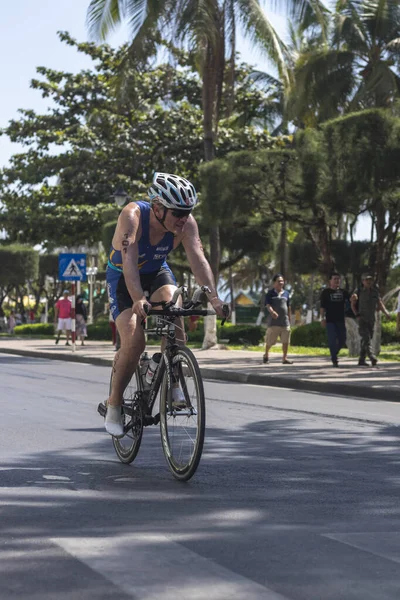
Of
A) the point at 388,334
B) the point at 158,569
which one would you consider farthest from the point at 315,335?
the point at 158,569

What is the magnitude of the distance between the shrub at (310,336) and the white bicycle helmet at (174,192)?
26.0 meters

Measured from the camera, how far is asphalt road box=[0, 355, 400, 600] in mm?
4410

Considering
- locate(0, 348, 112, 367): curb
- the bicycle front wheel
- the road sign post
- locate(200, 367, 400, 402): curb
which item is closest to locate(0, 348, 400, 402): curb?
locate(200, 367, 400, 402): curb

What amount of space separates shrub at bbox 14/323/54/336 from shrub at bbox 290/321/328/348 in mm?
18501

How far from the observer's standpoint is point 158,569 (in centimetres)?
459

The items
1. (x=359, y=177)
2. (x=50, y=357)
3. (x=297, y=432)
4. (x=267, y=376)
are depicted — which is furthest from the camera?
(x=50, y=357)

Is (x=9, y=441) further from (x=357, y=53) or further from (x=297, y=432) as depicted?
(x=357, y=53)

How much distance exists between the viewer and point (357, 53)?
34.1 metres

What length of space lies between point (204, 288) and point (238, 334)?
27377 mm

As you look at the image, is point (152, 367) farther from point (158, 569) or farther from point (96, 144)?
point (96, 144)

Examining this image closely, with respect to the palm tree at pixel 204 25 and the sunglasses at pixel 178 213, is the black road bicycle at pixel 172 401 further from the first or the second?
the palm tree at pixel 204 25

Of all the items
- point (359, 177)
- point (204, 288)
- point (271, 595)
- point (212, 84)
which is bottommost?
point (271, 595)

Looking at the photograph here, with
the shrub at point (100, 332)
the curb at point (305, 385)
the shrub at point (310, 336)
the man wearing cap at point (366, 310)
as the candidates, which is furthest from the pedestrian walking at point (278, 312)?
the shrub at point (100, 332)

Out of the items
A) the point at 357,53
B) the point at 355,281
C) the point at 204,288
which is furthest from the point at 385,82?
the point at 204,288
